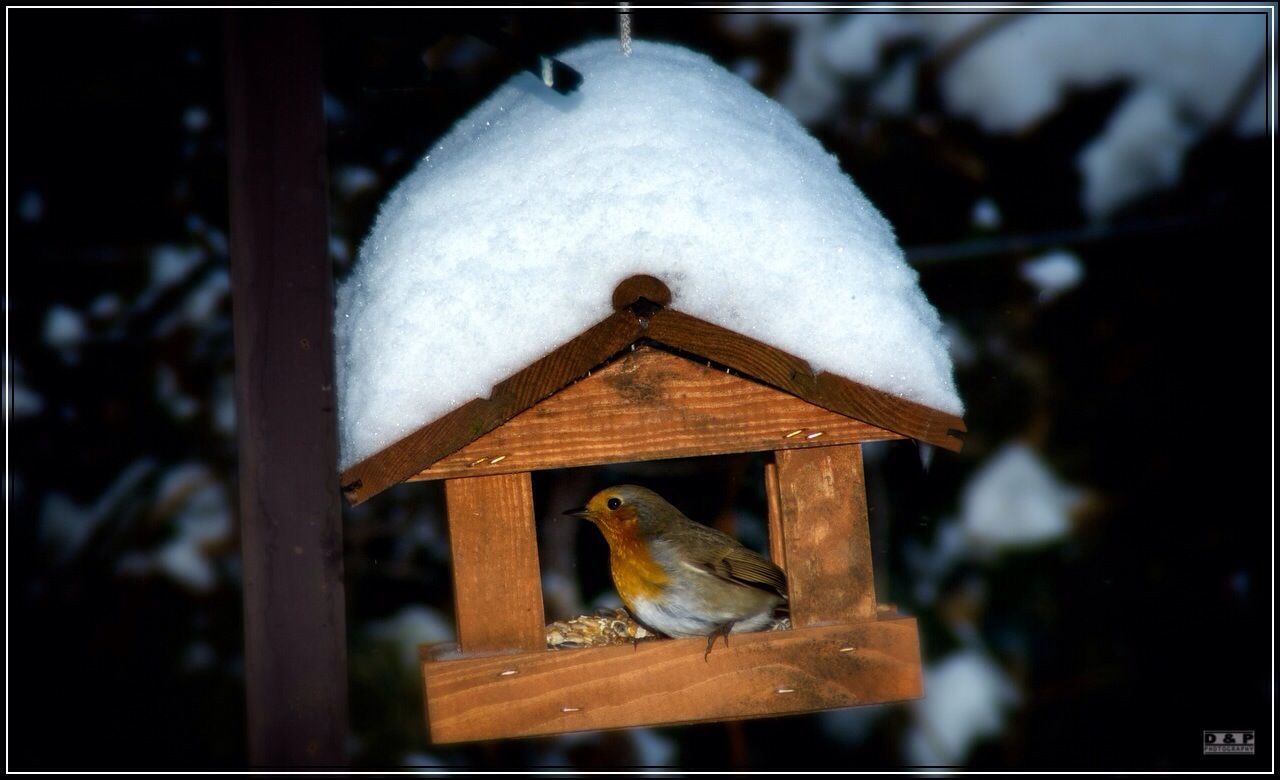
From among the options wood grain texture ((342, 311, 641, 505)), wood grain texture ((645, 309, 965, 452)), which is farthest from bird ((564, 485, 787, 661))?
wood grain texture ((342, 311, 641, 505))

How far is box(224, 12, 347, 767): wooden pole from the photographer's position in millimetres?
2486

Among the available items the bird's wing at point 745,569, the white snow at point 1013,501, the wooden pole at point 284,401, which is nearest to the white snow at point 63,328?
the wooden pole at point 284,401

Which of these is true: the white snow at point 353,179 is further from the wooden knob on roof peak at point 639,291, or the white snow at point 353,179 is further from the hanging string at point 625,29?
the wooden knob on roof peak at point 639,291

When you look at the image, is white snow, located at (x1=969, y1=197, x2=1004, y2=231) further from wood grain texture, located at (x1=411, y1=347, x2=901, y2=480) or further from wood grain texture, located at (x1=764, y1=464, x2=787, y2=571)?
wood grain texture, located at (x1=411, y1=347, x2=901, y2=480)

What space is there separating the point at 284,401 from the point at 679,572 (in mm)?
1082

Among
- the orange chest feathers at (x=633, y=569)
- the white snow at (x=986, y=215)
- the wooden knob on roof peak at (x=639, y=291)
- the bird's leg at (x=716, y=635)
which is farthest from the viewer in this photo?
the white snow at (x=986, y=215)

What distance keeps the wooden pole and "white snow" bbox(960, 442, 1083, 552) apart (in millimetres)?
3087

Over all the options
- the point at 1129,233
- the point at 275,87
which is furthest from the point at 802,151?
the point at 1129,233

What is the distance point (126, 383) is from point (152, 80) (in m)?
1.49

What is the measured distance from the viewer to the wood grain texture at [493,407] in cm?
210

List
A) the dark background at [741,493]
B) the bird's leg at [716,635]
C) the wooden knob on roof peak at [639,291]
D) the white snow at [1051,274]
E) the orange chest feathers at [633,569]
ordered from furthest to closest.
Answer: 1. the white snow at [1051,274]
2. the dark background at [741,493]
3. the orange chest feathers at [633,569]
4. the bird's leg at [716,635]
5. the wooden knob on roof peak at [639,291]

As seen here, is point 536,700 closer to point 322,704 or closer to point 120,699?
point 322,704

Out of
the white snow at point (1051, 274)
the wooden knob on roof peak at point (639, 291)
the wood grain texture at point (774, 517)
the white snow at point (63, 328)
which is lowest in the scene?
the wood grain texture at point (774, 517)

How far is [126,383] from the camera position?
481cm
